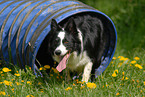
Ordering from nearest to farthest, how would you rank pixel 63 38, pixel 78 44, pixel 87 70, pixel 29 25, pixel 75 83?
pixel 63 38
pixel 75 83
pixel 78 44
pixel 29 25
pixel 87 70

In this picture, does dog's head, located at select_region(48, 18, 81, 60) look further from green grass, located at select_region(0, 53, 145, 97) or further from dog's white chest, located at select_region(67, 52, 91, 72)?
green grass, located at select_region(0, 53, 145, 97)

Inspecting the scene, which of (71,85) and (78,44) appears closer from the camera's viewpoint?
(71,85)

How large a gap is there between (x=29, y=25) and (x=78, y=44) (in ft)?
2.80

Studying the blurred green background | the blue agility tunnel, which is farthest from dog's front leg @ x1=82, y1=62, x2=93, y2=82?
the blurred green background

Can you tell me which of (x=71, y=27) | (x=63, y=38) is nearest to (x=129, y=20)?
(x=71, y=27)

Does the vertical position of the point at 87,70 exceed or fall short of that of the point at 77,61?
it falls short

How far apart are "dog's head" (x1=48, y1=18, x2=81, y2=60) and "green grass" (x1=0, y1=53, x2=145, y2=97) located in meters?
0.44

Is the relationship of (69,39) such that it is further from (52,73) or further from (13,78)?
(13,78)

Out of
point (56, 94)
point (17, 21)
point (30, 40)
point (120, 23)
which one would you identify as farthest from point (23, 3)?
point (120, 23)

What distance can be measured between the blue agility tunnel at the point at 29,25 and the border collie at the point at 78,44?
0.54ft

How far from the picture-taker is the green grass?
2.76 m

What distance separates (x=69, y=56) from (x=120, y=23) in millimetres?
4445

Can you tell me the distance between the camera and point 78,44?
330 centimetres

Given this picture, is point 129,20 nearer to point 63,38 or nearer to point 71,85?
point 63,38
